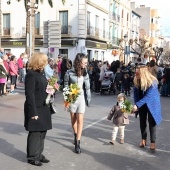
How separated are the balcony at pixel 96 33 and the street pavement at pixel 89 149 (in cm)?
2525

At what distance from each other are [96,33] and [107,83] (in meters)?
21.1

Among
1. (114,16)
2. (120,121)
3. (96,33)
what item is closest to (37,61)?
(120,121)

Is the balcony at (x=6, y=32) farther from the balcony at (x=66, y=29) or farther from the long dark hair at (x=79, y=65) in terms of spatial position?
the long dark hair at (x=79, y=65)

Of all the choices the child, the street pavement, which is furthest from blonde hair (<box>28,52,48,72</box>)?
the child

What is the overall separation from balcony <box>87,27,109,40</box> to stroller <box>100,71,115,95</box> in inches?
691

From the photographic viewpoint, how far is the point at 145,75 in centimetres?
618

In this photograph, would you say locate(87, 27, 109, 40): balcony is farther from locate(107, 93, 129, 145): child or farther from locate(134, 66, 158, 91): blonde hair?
locate(134, 66, 158, 91): blonde hair

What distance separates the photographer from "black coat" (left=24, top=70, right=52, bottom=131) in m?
5.17

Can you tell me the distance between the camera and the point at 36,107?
5.30m

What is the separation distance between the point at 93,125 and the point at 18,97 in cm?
643

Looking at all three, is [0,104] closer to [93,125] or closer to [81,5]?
[93,125]

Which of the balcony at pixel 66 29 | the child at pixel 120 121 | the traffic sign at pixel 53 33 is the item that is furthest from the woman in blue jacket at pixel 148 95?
the balcony at pixel 66 29

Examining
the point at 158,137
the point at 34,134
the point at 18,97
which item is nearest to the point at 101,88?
the point at 18,97

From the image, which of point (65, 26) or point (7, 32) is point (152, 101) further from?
point (7, 32)
